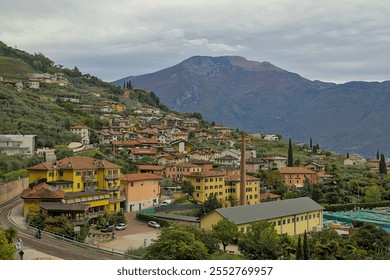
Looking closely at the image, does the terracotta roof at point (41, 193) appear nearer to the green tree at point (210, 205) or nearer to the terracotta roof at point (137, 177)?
the terracotta roof at point (137, 177)

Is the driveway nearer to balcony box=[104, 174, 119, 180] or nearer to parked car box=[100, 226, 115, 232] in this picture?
parked car box=[100, 226, 115, 232]

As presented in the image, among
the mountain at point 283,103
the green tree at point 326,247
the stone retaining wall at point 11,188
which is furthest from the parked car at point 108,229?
the mountain at point 283,103

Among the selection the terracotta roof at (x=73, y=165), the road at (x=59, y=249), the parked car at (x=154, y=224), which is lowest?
the parked car at (x=154, y=224)

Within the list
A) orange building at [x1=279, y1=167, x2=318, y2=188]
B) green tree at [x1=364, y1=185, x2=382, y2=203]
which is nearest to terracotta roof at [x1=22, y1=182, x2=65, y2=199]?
orange building at [x1=279, y1=167, x2=318, y2=188]

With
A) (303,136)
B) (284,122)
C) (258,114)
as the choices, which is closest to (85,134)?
(303,136)

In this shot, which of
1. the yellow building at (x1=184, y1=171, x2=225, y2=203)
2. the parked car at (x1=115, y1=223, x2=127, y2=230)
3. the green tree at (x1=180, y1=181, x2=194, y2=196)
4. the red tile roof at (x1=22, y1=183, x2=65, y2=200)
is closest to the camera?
the red tile roof at (x1=22, y1=183, x2=65, y2=200)

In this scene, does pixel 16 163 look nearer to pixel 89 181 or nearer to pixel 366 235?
pixel 89 181
